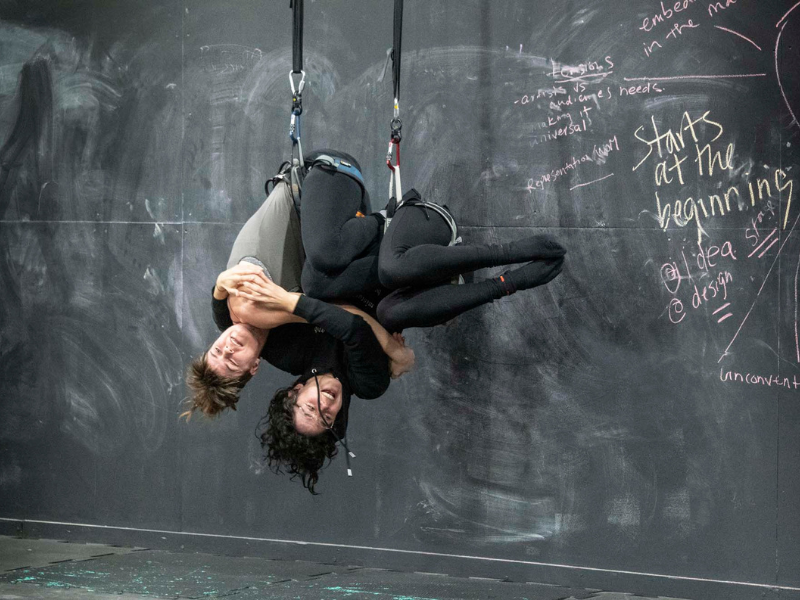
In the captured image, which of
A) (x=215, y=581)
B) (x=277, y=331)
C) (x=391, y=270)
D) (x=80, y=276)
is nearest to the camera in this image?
(x=391, y=270)

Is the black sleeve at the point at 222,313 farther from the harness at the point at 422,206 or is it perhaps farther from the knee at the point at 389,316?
the harness at the point at 422,206

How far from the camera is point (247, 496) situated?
561cm

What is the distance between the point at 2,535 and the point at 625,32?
4368 millimetres

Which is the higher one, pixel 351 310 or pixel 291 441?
pixel 351 310

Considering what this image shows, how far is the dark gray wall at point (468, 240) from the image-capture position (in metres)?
4.71

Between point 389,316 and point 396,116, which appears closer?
point 389,316

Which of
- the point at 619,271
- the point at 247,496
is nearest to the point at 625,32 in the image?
the point at 619,271

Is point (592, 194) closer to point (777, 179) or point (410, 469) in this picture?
point (777, 179)

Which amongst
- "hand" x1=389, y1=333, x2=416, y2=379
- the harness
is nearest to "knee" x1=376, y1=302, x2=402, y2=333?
"hand" x1=389, y1=333, x2=416, y2=379

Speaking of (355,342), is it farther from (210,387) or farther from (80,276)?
(80,276)

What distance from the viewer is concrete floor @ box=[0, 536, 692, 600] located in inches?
187

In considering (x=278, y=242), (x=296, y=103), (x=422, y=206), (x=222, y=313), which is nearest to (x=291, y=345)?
(x=222, y=313)

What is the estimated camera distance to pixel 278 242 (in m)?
4.33

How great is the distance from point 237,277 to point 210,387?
50 cm
